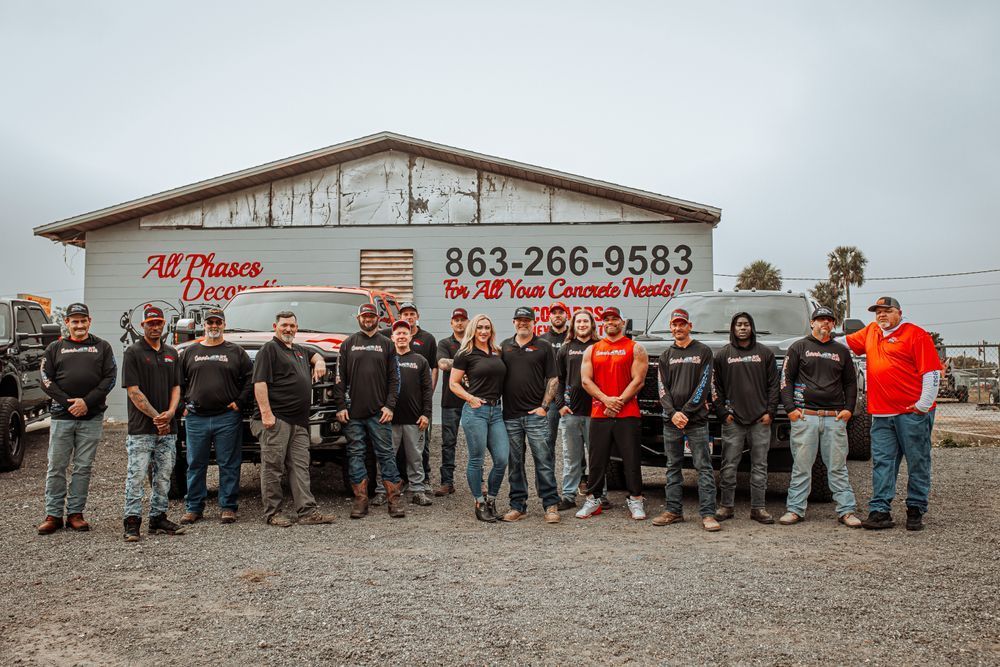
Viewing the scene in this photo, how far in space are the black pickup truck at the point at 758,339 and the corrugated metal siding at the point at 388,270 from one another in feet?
23.3

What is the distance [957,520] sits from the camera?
267 inches

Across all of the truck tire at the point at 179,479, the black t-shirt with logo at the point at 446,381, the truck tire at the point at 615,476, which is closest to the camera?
the truck tire at the point at 179,479

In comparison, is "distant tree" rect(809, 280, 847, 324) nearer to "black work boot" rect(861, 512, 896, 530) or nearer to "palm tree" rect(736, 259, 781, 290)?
"palm tree" rect(736, 259, 781, 290)

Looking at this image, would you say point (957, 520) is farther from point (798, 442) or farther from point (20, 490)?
point (20, 490)

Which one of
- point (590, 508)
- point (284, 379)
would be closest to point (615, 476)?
point (590, 508)

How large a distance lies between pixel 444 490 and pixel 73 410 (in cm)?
359

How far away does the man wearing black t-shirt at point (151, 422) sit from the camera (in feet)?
20.9

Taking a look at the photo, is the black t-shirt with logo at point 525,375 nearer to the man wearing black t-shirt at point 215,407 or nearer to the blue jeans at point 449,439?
the blue jeans at point 449,439

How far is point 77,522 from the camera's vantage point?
6539 mm

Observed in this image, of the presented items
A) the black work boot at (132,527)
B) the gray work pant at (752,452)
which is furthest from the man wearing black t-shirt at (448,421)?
the black work boot at (132,527)

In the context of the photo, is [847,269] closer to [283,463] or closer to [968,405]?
[968,405]

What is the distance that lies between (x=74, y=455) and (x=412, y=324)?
354cm

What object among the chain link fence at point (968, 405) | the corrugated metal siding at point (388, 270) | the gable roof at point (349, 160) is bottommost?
the chain link fence at point (968, 405)

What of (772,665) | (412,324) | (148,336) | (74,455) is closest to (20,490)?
(74,455)
